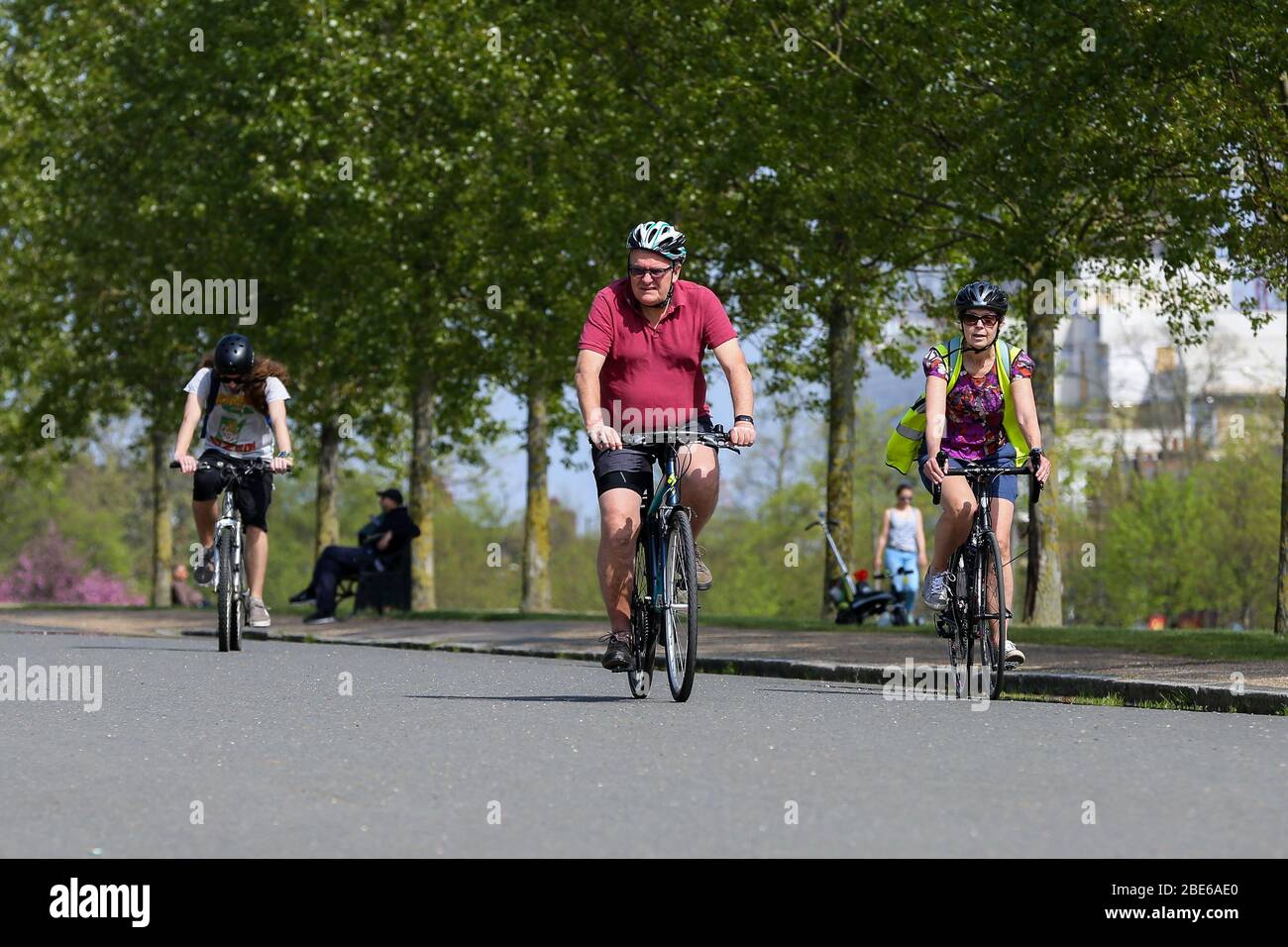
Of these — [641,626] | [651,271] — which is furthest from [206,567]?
[651,271]

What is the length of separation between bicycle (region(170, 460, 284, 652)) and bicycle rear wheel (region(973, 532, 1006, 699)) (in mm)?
5806

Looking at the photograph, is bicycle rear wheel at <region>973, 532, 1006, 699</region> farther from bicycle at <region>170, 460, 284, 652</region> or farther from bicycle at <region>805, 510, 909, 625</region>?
bicycle at <region>805, 510, 909, 625</region>

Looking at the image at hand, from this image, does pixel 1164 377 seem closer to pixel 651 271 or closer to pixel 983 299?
pixel 983 299

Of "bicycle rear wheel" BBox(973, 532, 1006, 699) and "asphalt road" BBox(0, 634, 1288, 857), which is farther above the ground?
"bicycle rear wheel" BBox(973, 532, 1006, 699)

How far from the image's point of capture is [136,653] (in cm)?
1529

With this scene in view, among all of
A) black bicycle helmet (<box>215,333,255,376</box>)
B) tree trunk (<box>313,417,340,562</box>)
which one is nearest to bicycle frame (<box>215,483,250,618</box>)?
black bicycle helmet (<box>215,333,255,376</box>)

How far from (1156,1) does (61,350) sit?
2657 cm

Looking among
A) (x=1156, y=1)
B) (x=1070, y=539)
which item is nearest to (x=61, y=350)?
(x=1156, y=1)

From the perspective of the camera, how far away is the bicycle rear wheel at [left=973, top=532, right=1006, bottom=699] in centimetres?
1072

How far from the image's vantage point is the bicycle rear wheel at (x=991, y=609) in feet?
35.2

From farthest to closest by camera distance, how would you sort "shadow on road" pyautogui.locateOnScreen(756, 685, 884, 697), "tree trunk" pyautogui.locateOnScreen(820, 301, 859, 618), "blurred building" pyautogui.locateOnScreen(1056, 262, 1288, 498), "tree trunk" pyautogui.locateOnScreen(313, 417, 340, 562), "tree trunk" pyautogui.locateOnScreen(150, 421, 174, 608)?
"tree trunk" pyautogui.locateOnScreen(150, 421, 174, 608) → "tree trunk" pyautogui.locateOnScreen(313, 417, 340, 562) → "blurred building" pyautogui.locateOnScreen(1056, 262, 1288, 498) → "tree trunk" pyautogui.locateOnScreen(820, 301, 859, 618) → "shadow on road" pyautogui.locateOnScreen(756, 685, 884, 697)

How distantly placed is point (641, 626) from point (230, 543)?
16.6 ft

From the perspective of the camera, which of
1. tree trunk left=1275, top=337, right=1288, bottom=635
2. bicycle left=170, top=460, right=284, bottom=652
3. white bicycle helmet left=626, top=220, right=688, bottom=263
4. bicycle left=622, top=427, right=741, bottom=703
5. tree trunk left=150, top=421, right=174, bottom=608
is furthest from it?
tree trunk left=150, top=421, right=174, bottom=608
